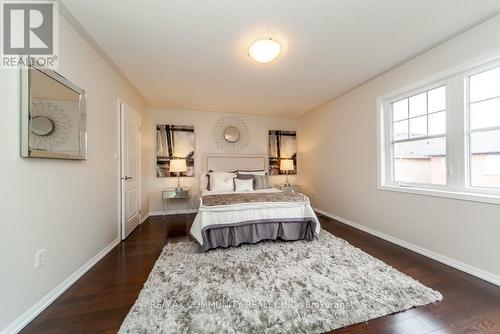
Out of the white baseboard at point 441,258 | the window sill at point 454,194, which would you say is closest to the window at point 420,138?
the window sill at point 454,194

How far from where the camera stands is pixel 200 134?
15.3ft

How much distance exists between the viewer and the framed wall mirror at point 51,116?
1396mm

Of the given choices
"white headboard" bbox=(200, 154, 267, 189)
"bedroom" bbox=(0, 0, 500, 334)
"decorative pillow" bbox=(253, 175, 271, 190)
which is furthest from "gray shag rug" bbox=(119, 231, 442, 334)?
"white headboard" bbox=(200, 154, 267, 189)

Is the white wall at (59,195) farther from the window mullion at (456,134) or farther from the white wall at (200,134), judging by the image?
the window mullion at (456,134)

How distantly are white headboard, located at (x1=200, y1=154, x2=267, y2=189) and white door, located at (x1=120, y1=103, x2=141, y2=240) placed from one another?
141 cm

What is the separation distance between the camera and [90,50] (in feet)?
7.20

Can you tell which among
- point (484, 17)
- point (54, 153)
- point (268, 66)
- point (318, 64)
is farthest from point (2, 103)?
point (484, 17)

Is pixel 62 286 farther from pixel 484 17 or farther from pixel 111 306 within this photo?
pixel 484 17

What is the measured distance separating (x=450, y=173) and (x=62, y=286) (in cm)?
403

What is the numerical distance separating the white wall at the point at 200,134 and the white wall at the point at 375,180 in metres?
0.78

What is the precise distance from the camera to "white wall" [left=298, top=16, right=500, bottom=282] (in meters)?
1.92

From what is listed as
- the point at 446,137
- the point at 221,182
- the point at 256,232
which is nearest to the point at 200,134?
the point at 221,182

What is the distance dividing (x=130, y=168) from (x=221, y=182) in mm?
1581

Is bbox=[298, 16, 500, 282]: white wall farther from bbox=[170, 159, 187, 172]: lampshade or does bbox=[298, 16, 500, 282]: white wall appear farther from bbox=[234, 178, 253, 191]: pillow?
bbox=[170, 159, 187, 172]: lampshade
